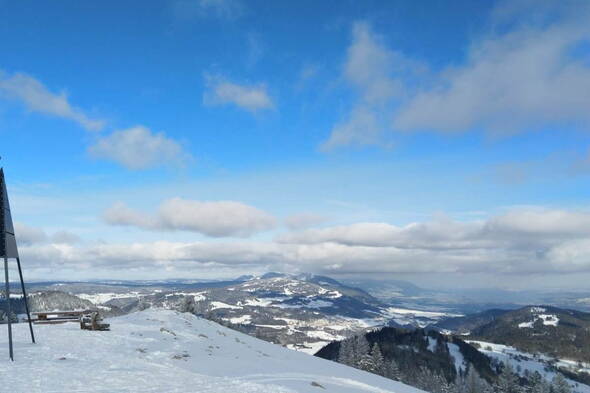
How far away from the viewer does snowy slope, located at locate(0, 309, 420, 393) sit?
18.0m

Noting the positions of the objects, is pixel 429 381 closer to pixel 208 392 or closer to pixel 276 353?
pixel 276 353

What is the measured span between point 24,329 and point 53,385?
1868cm

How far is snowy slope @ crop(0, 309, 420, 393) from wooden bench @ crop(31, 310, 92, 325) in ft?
11.9

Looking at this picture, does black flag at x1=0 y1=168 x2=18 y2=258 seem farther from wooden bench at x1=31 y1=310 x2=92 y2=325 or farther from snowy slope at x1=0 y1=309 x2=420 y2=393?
wooden bench at x1=31 y1=310 x2=92 y2=325

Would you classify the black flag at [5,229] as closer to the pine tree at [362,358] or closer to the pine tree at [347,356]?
the pine tree at [362,358]

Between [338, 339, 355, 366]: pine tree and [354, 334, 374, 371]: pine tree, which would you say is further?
[338, 339, 355, 366]: pine tree

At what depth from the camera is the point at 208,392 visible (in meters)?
18.4

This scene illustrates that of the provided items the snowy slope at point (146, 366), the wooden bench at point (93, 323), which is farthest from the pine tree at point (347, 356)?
the wooden bench at point (93, 323)

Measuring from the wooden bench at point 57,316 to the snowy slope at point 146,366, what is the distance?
363cm

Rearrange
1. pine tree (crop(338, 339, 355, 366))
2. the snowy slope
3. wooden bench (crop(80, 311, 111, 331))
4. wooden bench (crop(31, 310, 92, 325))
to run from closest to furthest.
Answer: the snowy slope < wooden bench (crop(80, 311, 111, 331)) < wooden bench (crop(31, 310, 92, 325)) < pine tree (crop(338, 339, 355, 366))

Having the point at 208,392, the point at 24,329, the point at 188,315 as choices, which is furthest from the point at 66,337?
the point at 188,315

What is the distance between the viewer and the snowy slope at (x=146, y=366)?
17969 millimetres

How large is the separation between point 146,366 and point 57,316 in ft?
75.5

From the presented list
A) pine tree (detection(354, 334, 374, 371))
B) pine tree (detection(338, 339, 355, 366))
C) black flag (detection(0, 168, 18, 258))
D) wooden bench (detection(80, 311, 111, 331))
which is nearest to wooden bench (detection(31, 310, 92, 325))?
wooden bench (detection(80, 311, 111, 331))
